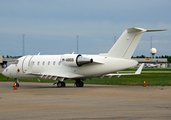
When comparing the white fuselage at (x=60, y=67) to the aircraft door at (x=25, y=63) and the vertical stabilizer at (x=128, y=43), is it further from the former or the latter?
the vertical stabilizer at (x=128, y=43)

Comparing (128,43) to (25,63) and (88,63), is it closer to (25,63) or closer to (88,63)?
(88,63)

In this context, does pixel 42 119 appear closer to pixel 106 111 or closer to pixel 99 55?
pixel 106 111

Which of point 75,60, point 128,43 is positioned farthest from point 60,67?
point 128,43

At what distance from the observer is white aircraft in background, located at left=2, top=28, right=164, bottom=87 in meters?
25.8

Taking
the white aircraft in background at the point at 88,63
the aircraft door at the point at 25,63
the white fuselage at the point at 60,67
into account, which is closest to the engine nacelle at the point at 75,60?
the white aircraft in background at the point at 88,63

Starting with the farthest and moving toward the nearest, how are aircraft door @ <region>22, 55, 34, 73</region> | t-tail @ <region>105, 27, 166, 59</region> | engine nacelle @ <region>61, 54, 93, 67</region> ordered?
aircraft door @ <region>22, 55, 34, 73</region> < engine nacelle @ <region>61, 54, 93, 67</region> < t-tail @ <region>105, 27, 166, 59</region>

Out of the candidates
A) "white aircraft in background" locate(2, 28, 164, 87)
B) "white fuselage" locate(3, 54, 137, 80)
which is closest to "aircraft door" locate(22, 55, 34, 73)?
"white fuselage" locate(3, 54, 137, 80)

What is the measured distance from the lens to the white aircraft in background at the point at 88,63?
25.8 meters

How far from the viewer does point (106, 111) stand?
1222cm

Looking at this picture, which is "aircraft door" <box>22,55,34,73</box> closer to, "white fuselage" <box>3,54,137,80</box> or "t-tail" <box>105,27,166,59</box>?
"white fuselage" <box>3,54,137,80</box>

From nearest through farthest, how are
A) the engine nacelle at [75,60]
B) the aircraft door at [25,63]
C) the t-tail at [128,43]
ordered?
1. the t-tail at [128,43]
2. the engine nacelle at [75,60]
3. the aircraft door at [25,63]

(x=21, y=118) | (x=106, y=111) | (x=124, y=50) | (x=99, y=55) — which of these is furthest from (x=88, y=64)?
(x=21, y=118)

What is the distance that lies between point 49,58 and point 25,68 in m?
3.23

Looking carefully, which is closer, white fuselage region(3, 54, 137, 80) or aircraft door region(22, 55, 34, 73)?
white fuselage region(3, 54, 137, 80)
